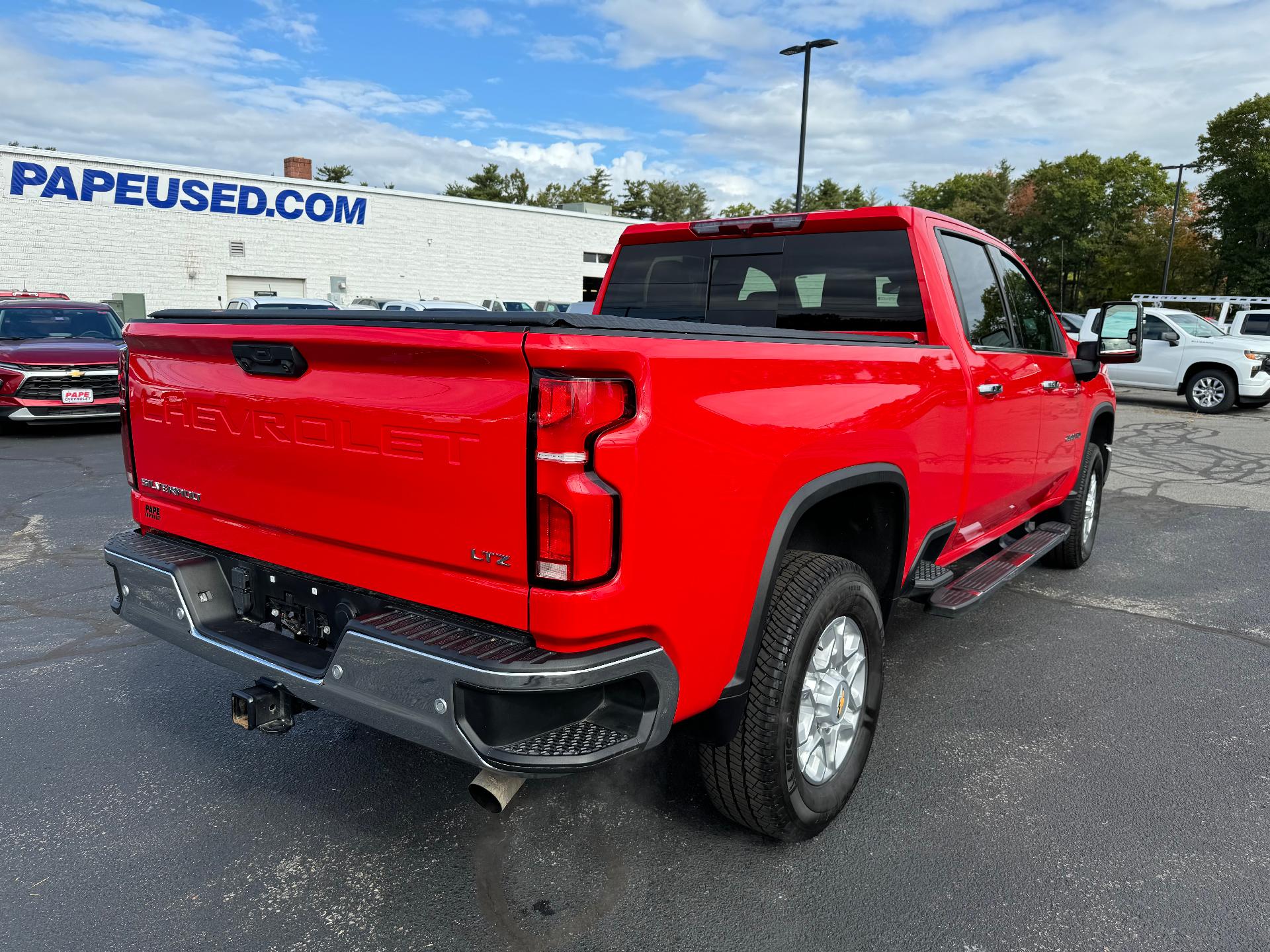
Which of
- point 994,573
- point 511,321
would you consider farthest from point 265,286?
point 511,321

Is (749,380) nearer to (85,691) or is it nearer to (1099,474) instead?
(85,691)

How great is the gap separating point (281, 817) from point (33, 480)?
696 cm

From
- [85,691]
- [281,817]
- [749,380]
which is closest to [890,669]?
[749,380]

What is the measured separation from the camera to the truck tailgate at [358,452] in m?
2.03

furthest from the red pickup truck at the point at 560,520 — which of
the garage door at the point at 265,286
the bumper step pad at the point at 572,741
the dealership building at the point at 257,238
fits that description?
the garage door at the point at 265,286

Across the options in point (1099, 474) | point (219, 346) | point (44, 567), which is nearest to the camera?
point (219, 346)

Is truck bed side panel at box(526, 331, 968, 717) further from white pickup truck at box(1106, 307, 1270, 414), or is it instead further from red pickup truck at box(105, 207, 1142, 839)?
white pickup truck at box(1106, 307, 1270, 414)

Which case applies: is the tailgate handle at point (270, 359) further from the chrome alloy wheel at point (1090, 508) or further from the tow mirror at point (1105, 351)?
the chrome alloy wheel at point (1090, 508)

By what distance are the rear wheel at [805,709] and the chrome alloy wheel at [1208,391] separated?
15474 mm

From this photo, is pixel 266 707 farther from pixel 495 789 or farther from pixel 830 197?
pixel 830 197

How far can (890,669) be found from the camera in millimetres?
4172

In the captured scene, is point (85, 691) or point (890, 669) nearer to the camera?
point (85, 691)

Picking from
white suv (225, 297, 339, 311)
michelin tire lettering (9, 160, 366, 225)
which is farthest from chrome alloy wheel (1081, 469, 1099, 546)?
michelin tire lettering (9, 160, 366, 225)

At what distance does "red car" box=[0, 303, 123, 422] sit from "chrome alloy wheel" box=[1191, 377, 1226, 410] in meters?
16.4
